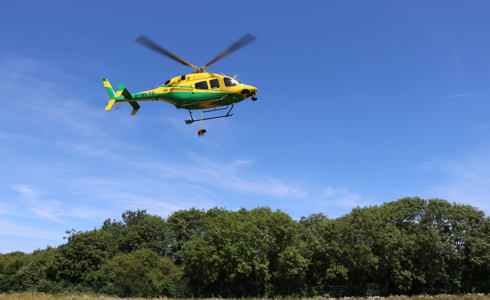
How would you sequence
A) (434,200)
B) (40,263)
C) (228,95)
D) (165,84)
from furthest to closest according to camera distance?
(40,263)
(434,200)
(165,84)
(228,95)

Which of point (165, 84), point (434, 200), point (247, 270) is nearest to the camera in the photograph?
point (165, 84)

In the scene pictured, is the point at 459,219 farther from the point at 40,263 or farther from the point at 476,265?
the point at 40,263

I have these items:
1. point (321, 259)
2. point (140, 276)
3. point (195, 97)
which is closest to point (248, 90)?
point (195, 97)

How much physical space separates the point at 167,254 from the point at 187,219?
904cm

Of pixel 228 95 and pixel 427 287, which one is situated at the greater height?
pixel 228 95

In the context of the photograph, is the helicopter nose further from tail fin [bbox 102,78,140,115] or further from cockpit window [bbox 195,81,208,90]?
tail fin [bbox 102,78,140,115]

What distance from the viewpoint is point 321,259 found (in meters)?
53.9

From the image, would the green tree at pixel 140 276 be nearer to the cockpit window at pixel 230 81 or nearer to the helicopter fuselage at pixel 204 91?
the helicopter fuselage at pixel 204 91

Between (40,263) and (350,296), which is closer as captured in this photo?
(350,296)

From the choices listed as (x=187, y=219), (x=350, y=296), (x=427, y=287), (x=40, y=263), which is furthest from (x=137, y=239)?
(x=427, y=287)

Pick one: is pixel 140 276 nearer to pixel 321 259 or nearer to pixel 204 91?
pixel 321 259

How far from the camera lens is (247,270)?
47875mm

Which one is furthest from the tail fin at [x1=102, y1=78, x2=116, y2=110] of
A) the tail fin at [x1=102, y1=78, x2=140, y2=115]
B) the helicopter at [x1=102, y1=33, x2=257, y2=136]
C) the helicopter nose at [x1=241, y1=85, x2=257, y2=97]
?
the helicopter nose at [x1=241, y1=85, x2=257, y2=97]

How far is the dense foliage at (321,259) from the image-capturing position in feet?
162
